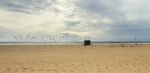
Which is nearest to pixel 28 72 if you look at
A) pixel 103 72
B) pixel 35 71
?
pixel 35 71

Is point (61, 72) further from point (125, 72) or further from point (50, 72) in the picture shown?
point (125, 72)

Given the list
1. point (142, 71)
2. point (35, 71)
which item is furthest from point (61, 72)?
point (142, 71)

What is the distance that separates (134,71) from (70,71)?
3.73 metres

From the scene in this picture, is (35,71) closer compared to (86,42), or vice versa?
(35,71)

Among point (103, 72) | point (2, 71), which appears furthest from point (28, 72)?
point (103, 72)

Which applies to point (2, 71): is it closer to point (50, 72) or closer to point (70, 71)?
point (50, 72)

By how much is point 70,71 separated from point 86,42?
147 feet

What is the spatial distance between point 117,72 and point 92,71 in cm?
143

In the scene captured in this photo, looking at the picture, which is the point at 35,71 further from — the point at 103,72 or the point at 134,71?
the point at 134,71

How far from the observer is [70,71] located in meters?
13.8

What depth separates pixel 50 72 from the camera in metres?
13.5

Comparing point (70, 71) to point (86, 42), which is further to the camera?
point (86, 42)

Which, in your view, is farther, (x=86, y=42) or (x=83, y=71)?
(x=86, y=42)

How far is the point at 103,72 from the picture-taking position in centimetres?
1354
